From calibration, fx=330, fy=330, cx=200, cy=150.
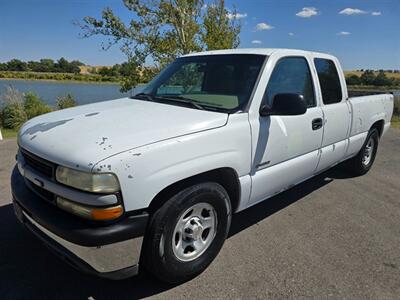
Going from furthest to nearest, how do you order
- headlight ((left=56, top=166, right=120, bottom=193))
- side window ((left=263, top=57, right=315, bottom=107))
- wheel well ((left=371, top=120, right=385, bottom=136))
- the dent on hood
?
wheel well ((left=371, top=120, right=385, bottom=136)) < side window ((left=263, top=57, right=315, bottom=107)) < the dent on hood < headlight ((left=56, top=166, right=120, bottom=193))

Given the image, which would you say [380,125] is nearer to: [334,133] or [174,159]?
[334,133]

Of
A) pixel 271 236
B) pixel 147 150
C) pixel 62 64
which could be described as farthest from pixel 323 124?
pixel 62 64

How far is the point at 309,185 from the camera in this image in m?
5.21

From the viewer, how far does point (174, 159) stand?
2.40 metres

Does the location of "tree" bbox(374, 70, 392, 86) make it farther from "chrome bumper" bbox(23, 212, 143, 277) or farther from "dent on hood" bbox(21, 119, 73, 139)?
"chrome bumper" bbox(23, 212, 143, 277)

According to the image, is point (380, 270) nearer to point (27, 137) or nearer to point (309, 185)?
point (309, 185)

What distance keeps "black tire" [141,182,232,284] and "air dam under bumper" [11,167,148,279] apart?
4.5 inches

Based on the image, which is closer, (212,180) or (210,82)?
(212,180)

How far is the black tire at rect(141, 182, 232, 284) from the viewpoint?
7.86 feet

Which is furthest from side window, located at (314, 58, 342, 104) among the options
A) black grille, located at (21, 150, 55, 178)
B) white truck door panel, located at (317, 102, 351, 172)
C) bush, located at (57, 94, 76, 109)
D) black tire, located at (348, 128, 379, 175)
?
bush, located at (57, 94, 76, 109)

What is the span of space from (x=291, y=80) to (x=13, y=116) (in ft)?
34.8

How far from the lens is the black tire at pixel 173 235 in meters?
2.40

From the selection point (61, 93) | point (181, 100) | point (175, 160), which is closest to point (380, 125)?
point (181, 100)

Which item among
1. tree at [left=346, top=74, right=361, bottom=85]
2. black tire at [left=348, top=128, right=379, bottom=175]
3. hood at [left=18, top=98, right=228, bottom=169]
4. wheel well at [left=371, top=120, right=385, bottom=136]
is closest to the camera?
hood at [left=18, top=98, right=228, bottom=169]
